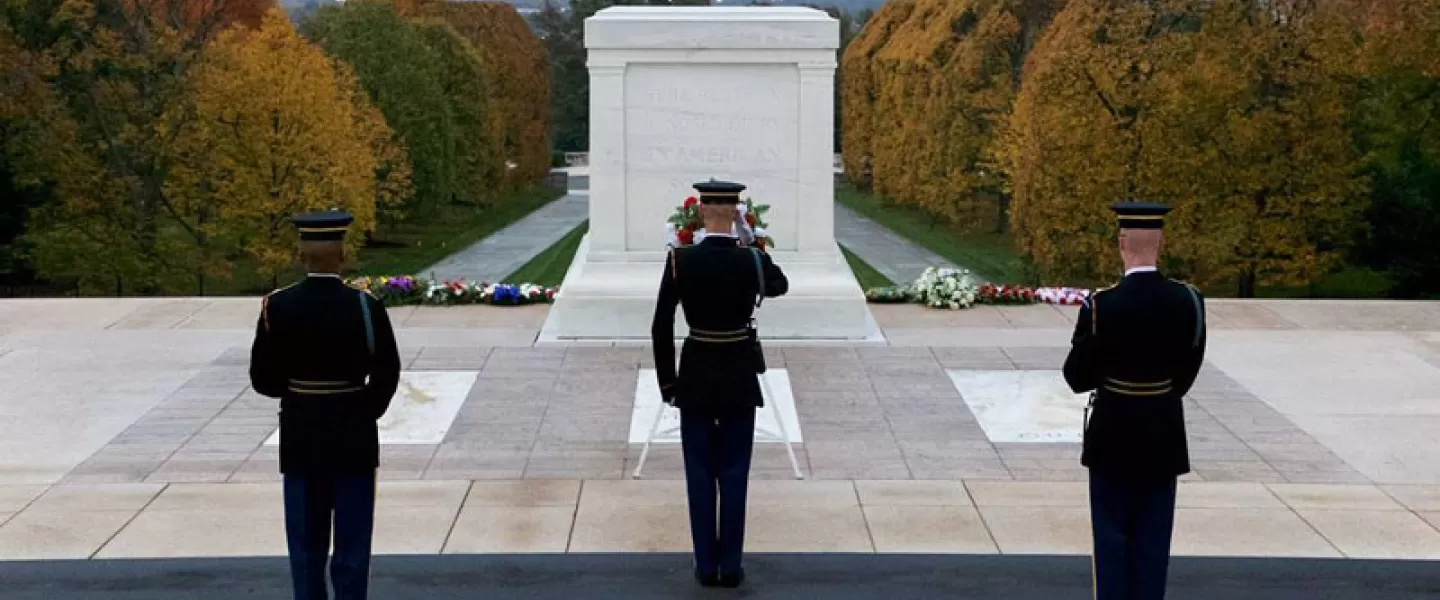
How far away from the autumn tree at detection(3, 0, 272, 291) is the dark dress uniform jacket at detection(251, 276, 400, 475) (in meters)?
22.5

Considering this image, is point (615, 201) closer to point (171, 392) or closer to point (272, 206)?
point (171, 392)

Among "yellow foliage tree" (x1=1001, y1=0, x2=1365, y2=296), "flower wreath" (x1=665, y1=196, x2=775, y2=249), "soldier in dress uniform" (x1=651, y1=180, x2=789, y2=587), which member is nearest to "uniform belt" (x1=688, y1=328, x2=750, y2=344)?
"soldier in dress uniform" (x1=651, y1=180, x2=789, y2=587)

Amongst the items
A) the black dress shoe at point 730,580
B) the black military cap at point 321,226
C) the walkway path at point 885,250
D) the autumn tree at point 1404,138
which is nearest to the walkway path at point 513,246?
the walkway path at point 885,250

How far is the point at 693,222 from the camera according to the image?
10.1m

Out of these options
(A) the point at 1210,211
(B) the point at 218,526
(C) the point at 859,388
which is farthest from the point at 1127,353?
(A) the point at 1210,211

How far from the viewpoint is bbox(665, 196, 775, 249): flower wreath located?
9875 mm

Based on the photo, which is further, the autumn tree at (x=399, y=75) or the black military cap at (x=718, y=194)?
the autumn tree at (x=399, y=75)

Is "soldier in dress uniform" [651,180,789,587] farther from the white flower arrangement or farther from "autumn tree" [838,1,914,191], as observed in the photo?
"autumn tree" [838,1,914,191]

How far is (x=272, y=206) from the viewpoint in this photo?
27.2 meters

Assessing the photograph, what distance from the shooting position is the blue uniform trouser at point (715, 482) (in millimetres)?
5992

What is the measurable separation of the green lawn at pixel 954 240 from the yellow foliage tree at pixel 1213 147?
2.82 meters

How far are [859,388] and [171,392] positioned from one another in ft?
13.3

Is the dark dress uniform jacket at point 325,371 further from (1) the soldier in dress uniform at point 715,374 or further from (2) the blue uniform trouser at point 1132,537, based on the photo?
(2) the blue uniform trouser at point 1132,537

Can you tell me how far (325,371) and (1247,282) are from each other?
72.1 ft
